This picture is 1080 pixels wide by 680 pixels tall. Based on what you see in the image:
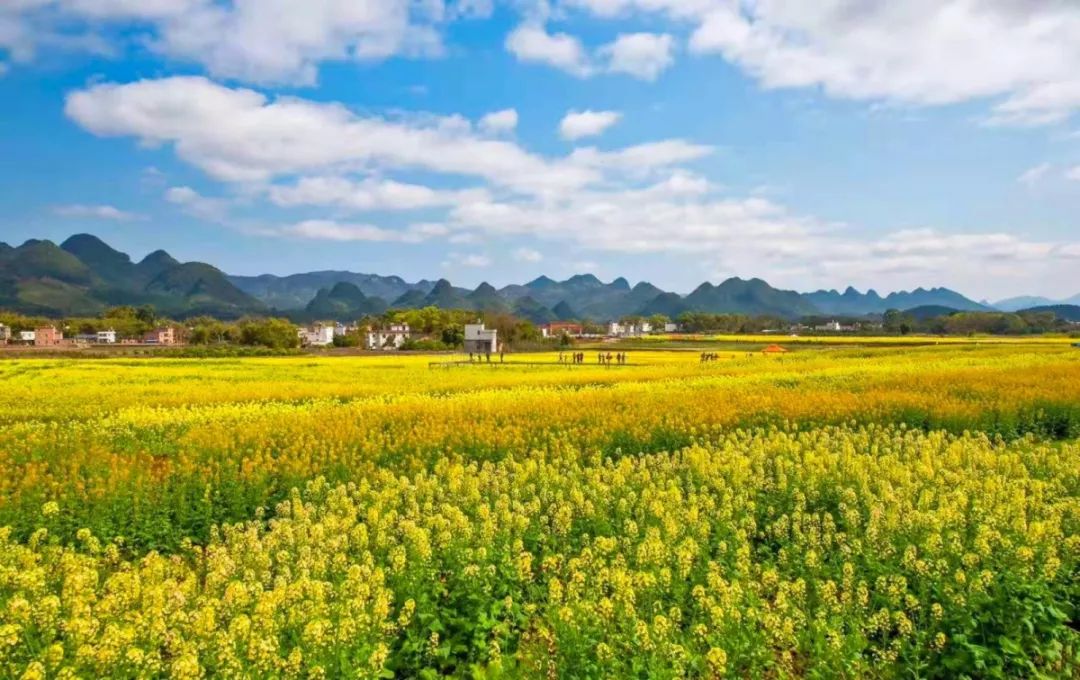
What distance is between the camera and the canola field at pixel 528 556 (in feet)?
16.8

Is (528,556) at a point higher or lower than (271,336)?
higher

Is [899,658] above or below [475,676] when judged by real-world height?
below

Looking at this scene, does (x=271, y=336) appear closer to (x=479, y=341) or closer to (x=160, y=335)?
(x=479, y=341)

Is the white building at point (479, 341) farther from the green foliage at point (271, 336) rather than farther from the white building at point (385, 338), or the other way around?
the white building at point (385, 338)

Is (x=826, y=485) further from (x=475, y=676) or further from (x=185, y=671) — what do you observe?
(x=185, y=671)

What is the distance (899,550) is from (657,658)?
14.2ft

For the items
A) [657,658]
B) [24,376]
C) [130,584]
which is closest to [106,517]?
[130,584]

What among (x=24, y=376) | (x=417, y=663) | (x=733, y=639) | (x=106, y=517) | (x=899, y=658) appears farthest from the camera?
(x=24, y=376)

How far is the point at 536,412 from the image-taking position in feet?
61.0

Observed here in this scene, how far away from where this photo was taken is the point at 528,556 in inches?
269

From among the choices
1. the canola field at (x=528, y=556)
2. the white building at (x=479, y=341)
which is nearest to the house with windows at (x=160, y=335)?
the white building at (x=479, y=341)

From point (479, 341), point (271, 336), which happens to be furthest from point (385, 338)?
point (479, 341)

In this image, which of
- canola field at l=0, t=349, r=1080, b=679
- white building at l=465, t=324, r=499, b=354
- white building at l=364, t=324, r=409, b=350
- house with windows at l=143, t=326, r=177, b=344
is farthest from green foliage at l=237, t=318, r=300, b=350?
canola field at l=0, t=349, r=1080, b=679

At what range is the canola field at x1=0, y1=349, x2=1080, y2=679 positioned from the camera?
5117 millimetres
